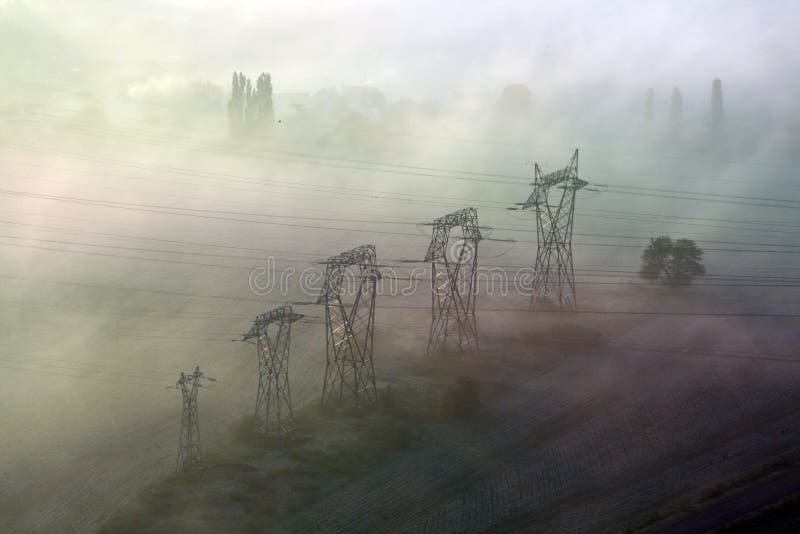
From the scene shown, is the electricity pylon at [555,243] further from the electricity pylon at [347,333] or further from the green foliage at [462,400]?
the green foliage at [462,400]

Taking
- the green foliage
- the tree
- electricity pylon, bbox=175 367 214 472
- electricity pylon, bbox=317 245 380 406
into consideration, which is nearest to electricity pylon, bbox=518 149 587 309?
the tree

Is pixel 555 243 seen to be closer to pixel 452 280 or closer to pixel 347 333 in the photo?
pixel 452 280

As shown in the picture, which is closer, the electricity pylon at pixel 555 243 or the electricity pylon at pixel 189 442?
the electricity pylon at pixel 189 442

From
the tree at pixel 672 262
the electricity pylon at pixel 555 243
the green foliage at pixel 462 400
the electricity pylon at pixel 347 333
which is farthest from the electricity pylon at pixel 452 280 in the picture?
the tree at pixel 672 262

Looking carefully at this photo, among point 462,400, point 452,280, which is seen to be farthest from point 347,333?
point 452,280

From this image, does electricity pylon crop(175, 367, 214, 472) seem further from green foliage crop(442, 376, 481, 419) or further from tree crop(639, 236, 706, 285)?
tree crop(639, 236, 706, 285)

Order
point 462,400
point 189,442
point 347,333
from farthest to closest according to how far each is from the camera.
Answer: point 347,333 < point 462,400 < point 189,442

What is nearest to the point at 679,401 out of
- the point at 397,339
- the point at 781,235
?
the point at 397,339

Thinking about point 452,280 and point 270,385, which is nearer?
point 270,385
